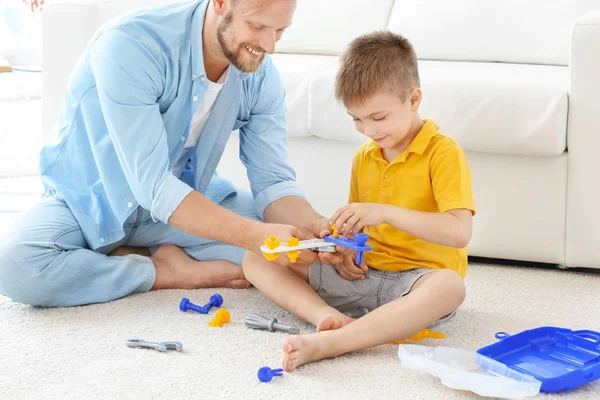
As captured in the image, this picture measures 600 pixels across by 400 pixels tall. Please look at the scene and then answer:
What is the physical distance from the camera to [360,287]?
5.32 feet

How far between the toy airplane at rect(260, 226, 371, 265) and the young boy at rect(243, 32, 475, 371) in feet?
0.08

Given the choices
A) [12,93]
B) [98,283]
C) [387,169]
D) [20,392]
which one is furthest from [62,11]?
[12,93]

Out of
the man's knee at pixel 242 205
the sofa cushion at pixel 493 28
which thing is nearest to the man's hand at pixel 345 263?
the man's knee at pixel 242 205

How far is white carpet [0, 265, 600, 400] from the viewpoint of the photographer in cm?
131

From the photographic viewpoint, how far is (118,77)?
1.62 m

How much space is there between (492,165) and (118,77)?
885mm

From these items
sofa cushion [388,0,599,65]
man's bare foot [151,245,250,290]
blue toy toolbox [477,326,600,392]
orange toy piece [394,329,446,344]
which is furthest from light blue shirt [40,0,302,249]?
sofa cushion [388,0,599,65]

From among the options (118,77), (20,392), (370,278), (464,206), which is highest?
(118,77)

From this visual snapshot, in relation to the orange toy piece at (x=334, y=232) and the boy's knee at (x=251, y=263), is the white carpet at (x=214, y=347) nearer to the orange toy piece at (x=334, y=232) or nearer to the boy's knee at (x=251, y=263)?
the boy's knee at (x=251, y=263)

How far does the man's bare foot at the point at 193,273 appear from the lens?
6.00 feet

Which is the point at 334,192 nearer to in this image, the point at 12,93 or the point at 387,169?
the point at 387,169

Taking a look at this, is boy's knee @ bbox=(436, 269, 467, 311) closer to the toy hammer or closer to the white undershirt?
the toy hammer

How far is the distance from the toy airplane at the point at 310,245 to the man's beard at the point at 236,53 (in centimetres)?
34

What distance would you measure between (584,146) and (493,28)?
2.01 ft
